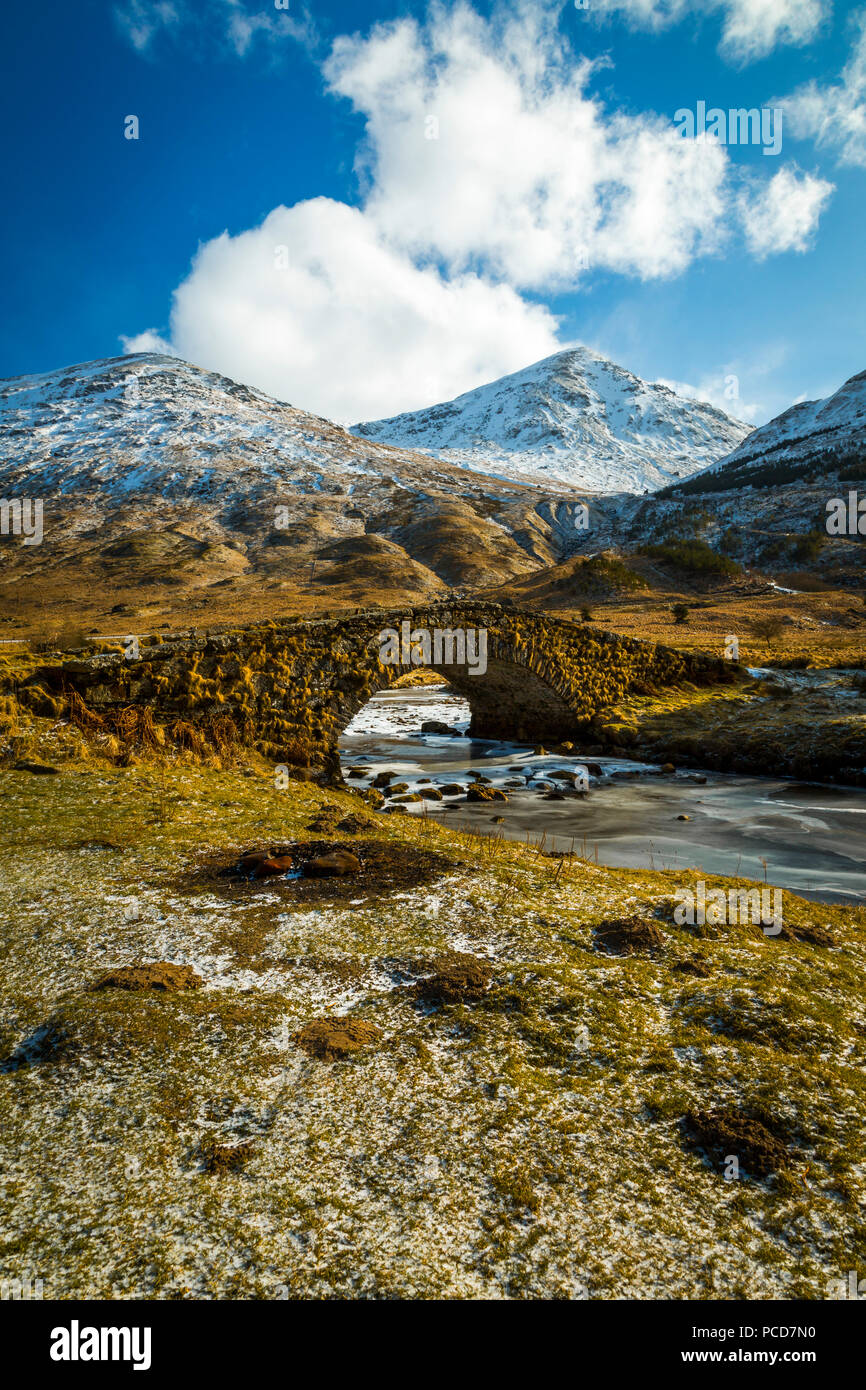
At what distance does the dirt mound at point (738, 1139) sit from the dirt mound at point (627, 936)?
1972 mm

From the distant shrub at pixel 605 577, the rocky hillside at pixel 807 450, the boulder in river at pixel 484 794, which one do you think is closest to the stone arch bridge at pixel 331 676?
the boulder in river at pixel 484 794

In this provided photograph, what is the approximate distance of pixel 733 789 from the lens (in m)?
17.8

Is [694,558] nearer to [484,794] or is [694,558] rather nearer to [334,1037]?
[484,794]

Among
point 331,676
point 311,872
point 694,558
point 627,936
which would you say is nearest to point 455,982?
point 627,936

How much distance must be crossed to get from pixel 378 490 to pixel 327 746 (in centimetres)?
17702

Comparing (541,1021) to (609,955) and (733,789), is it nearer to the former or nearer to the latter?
(609,955)

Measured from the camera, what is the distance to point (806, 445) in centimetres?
15188

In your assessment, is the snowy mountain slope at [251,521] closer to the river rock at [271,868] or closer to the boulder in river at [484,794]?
the boulder in river at [484,794]

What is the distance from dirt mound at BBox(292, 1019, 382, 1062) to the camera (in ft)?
14.1

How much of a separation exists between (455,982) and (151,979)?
2.34m

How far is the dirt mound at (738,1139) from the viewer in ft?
11.4

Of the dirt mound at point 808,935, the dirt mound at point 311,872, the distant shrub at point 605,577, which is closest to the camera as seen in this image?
the dirt mound at point 808,935

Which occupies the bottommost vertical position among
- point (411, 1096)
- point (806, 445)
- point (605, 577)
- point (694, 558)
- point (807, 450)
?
point (411, 1096)
